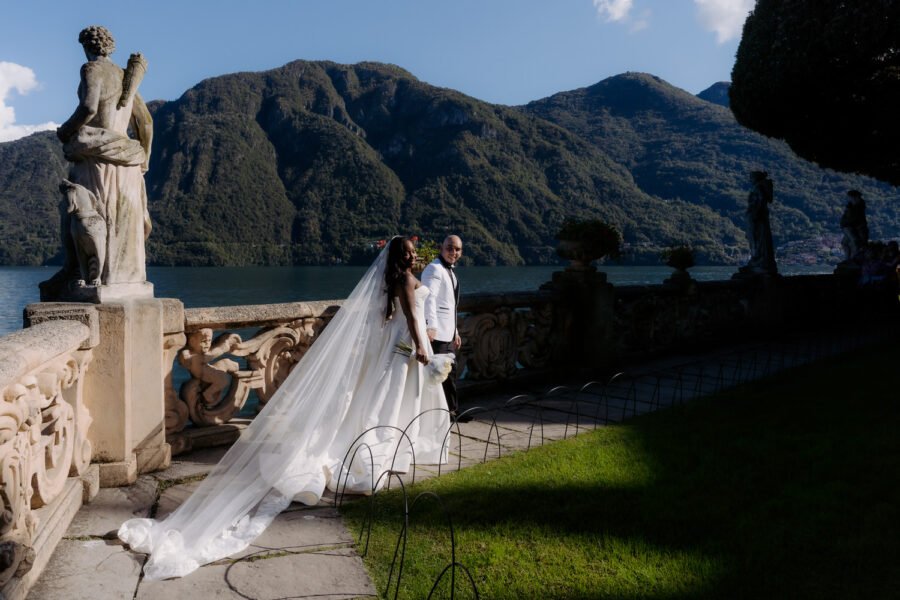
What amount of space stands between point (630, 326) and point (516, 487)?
5.57 metres

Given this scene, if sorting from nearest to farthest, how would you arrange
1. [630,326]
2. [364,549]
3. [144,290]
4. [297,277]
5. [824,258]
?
[364,549]
[144,290]
[630,326]
[824,258]
[297,277]

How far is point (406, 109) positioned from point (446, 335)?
143 m

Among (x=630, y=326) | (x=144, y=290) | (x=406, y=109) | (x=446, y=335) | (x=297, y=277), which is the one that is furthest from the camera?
(x=406, y=109)

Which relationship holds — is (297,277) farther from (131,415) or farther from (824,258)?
(131,415)

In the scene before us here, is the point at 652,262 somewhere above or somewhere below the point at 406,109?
below

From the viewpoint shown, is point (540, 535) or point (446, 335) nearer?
point (540, 535)

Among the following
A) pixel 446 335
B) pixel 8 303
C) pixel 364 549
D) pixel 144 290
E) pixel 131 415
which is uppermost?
pixel 144 290

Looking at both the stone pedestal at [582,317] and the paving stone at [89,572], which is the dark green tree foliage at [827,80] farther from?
the paving stone at [89,572]

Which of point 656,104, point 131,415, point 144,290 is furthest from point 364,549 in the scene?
point 656,104

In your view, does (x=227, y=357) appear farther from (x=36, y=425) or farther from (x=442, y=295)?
(x=36, y=425)

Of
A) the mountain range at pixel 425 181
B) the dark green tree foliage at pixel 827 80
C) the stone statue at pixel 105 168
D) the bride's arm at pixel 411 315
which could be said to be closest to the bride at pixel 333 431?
the bride's arm at pixel 411 315

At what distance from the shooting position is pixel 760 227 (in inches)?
492

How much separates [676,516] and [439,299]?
8.35 feet

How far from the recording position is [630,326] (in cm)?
926
